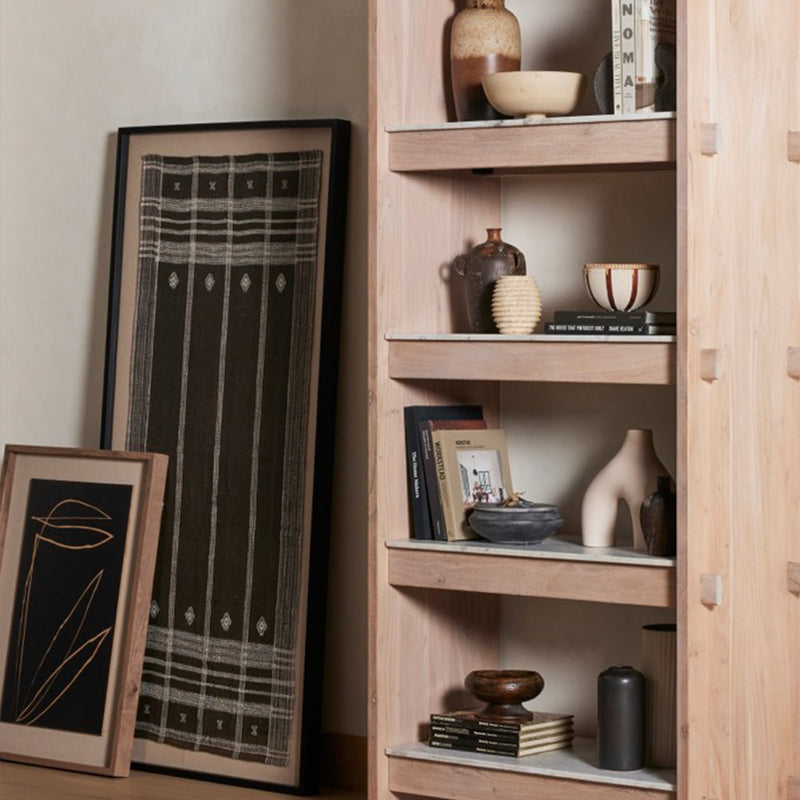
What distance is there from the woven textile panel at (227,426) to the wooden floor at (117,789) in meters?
0.10

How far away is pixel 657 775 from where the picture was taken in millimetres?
2994

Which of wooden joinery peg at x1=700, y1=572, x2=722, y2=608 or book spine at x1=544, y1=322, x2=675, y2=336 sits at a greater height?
book spine at x1=544, y1=322, x2=675, y2=336

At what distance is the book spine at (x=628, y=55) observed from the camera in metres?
3.01

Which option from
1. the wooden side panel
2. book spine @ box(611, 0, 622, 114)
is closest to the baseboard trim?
the wooden side panel

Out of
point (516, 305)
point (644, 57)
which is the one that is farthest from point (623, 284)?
point (644, 57)

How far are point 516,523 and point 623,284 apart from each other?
0.53 meters

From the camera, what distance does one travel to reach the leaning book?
10.6 ft

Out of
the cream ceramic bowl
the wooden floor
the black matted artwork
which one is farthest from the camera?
the black matted artwork

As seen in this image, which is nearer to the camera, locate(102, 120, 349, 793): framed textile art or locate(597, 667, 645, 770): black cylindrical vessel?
locate(597, 667, 645, 770): black cylindrical vessel

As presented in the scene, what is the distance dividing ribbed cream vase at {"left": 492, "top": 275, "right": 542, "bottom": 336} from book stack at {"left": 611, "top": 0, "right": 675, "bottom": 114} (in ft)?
1.32

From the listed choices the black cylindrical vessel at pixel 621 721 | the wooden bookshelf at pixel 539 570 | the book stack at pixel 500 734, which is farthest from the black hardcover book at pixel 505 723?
the wooden bookshelf at pixel 539 570

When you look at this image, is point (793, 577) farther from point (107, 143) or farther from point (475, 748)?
point (107, 143)

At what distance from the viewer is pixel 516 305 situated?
316 centimetres

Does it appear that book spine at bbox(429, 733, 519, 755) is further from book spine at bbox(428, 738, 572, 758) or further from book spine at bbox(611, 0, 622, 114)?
book spine at bbox(611, 0, 622, 114)
